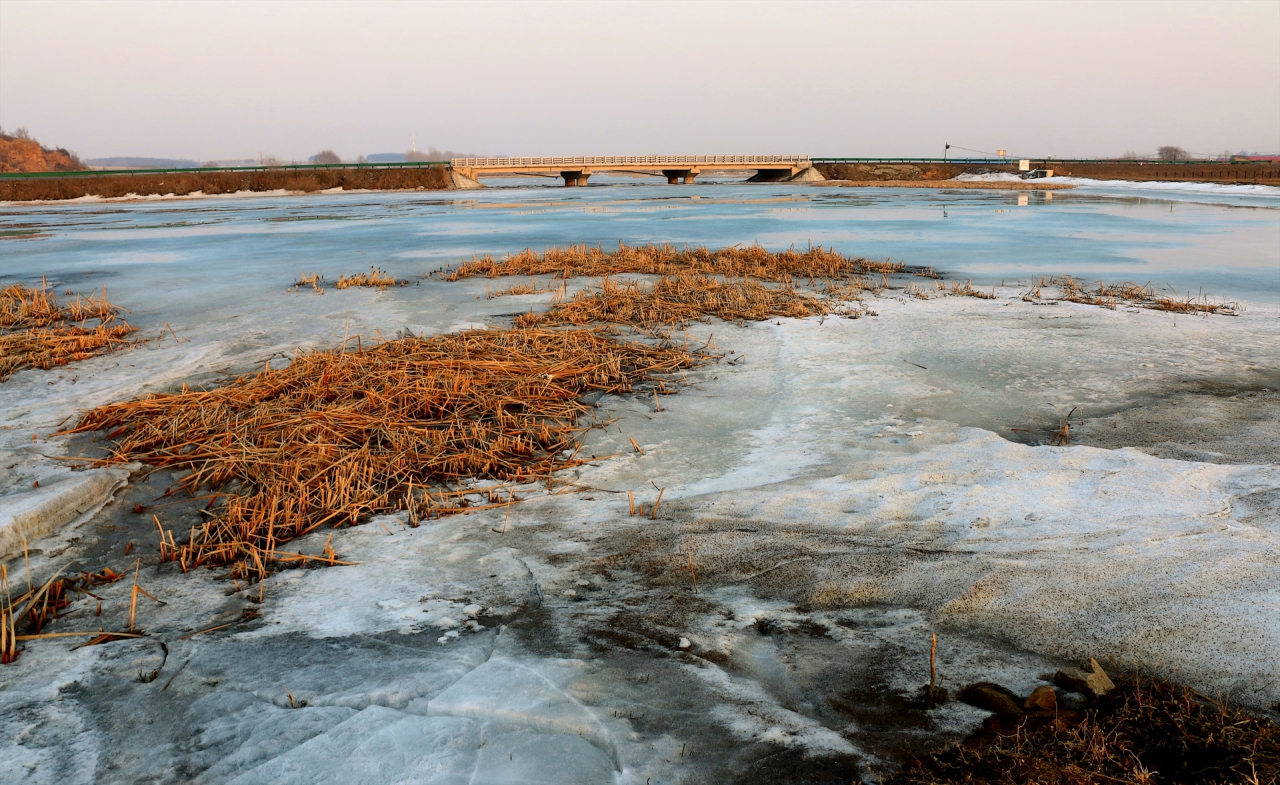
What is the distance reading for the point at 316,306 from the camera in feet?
30.3

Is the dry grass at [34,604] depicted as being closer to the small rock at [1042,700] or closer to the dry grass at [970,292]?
the small rock at [1042,700]

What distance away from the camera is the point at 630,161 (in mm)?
81750

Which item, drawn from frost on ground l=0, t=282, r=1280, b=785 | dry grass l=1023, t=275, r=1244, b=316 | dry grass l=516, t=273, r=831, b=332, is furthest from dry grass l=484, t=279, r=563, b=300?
dry grass l=1023, t=275, r=1244, b=316

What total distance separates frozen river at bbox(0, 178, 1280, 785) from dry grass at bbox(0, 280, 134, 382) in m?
0.35

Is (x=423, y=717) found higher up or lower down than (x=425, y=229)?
lower down

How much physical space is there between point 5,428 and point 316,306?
4468 mm

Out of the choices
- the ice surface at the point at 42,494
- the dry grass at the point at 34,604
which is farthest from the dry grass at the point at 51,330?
the dry grass at the point at 34,604

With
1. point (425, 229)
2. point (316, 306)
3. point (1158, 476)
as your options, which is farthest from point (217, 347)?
point (425, 229)

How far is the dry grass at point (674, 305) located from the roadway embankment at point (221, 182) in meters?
58.3

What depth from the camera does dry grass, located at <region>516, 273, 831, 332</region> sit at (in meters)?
8.12

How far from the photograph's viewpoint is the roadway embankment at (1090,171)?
62.4m

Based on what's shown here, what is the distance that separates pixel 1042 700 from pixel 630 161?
273 feet

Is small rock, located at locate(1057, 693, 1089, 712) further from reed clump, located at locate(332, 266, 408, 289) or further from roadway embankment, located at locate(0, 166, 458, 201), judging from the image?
roadway embankment, located at locate(0, 166, 458, 201)

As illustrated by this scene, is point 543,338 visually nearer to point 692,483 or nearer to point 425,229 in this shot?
point 692,483
